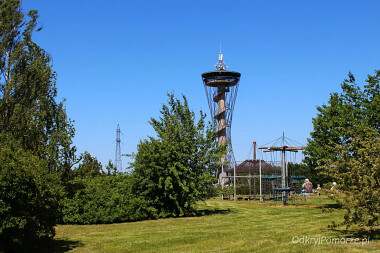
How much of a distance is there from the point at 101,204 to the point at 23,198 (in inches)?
347

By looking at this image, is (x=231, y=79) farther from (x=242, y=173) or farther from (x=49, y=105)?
(x=49, y=105)

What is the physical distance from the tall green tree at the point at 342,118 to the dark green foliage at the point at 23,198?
15852 millimetres

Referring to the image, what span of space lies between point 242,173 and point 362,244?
43.3 metres

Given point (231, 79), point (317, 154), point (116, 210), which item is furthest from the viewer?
point (231, 79)

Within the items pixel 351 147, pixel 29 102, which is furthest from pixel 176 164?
pixel 351 147

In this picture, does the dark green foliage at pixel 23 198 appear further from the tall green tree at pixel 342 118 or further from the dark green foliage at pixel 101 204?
the tall green tree at pixel 342 118

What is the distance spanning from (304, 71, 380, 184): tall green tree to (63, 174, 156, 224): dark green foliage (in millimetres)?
10490

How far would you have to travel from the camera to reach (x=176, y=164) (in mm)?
21297

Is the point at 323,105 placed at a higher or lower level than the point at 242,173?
higher

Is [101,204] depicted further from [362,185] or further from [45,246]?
[362,185]

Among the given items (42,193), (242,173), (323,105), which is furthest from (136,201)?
(242,173)

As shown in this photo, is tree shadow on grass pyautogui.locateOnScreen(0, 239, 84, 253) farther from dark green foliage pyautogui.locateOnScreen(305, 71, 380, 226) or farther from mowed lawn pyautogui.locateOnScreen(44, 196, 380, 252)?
dark green foliage pyautogui.locateOnScreen(305, 71, 380, 226)

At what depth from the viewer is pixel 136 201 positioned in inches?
785

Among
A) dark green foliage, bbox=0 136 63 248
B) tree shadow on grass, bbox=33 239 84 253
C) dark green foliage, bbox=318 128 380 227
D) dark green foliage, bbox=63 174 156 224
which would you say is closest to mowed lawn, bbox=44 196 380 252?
tree shadow on grass, bbox=33 239 84 253
